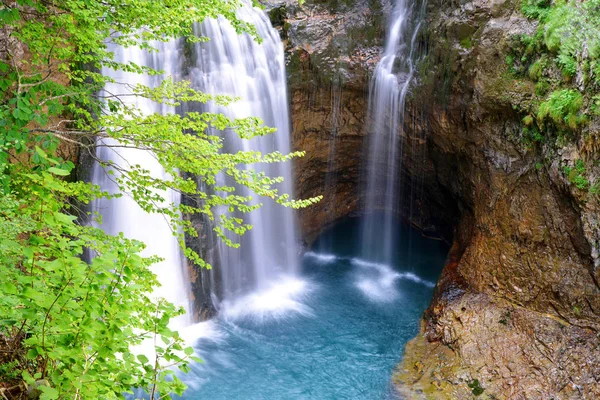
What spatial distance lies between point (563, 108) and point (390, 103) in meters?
4.60

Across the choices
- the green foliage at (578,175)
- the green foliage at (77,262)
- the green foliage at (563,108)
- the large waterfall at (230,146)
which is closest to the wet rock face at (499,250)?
the green foliage at (578,175)

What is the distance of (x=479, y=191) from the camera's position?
381 inches

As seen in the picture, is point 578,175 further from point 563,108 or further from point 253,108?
point 253,108

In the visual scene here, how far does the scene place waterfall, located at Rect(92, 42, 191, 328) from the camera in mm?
8500

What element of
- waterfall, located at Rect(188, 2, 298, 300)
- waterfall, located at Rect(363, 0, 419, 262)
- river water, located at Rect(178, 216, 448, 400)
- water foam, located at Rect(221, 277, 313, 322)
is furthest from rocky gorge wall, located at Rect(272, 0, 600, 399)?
water foam, located at Rect(221, 277, 313, 322)

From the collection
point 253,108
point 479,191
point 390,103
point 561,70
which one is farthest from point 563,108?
point 253,108

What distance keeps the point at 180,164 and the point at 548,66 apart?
23.5ft

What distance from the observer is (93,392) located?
232cm

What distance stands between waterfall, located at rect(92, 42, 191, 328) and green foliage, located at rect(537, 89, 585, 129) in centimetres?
730

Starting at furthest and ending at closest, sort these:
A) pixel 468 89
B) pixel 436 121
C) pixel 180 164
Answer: pixel 436 121
pixel 468 89
pixel 180 164

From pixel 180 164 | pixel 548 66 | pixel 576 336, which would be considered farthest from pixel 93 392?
pixel 548 66

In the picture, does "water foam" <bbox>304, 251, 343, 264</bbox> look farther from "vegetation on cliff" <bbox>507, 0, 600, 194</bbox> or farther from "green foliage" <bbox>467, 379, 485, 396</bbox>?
"vegetation on cliff" <bbox>507, 0, 600, 194</bbox>

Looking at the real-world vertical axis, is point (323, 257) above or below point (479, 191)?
below

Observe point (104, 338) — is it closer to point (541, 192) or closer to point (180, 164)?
point (180, 164)
